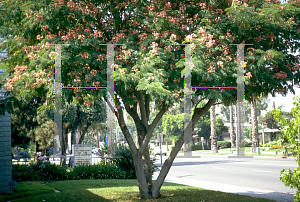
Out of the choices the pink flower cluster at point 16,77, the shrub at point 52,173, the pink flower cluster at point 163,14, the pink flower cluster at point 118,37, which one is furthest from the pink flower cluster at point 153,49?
the shrub at point 52,173

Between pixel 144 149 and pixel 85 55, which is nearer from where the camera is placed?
pixel 85 55

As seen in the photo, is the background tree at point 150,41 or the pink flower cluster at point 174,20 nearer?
the background tree at point 150,41

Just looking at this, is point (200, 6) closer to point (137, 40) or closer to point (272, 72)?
point (137, 40)

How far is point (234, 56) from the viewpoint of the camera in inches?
298

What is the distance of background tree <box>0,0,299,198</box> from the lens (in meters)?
7.02

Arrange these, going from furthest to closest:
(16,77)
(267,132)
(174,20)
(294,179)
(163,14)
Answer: (267,132) < (174,20) < (163,14) < (16,77) < (294,179)

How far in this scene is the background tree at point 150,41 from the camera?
7020 mm

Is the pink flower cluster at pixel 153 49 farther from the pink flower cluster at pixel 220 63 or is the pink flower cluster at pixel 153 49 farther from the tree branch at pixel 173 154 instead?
the tree branch at pixel 173 154

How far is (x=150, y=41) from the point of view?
7559 millimetres

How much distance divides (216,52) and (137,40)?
1996 millimetres

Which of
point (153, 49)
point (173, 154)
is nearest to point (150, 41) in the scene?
point (153, 49)

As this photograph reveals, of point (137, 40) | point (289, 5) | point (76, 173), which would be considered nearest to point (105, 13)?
point (137, 40)

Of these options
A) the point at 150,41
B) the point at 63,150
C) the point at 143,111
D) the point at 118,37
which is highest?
the point at 118,37

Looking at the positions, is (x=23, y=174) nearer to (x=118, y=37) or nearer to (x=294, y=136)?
(x=118, y=37)
